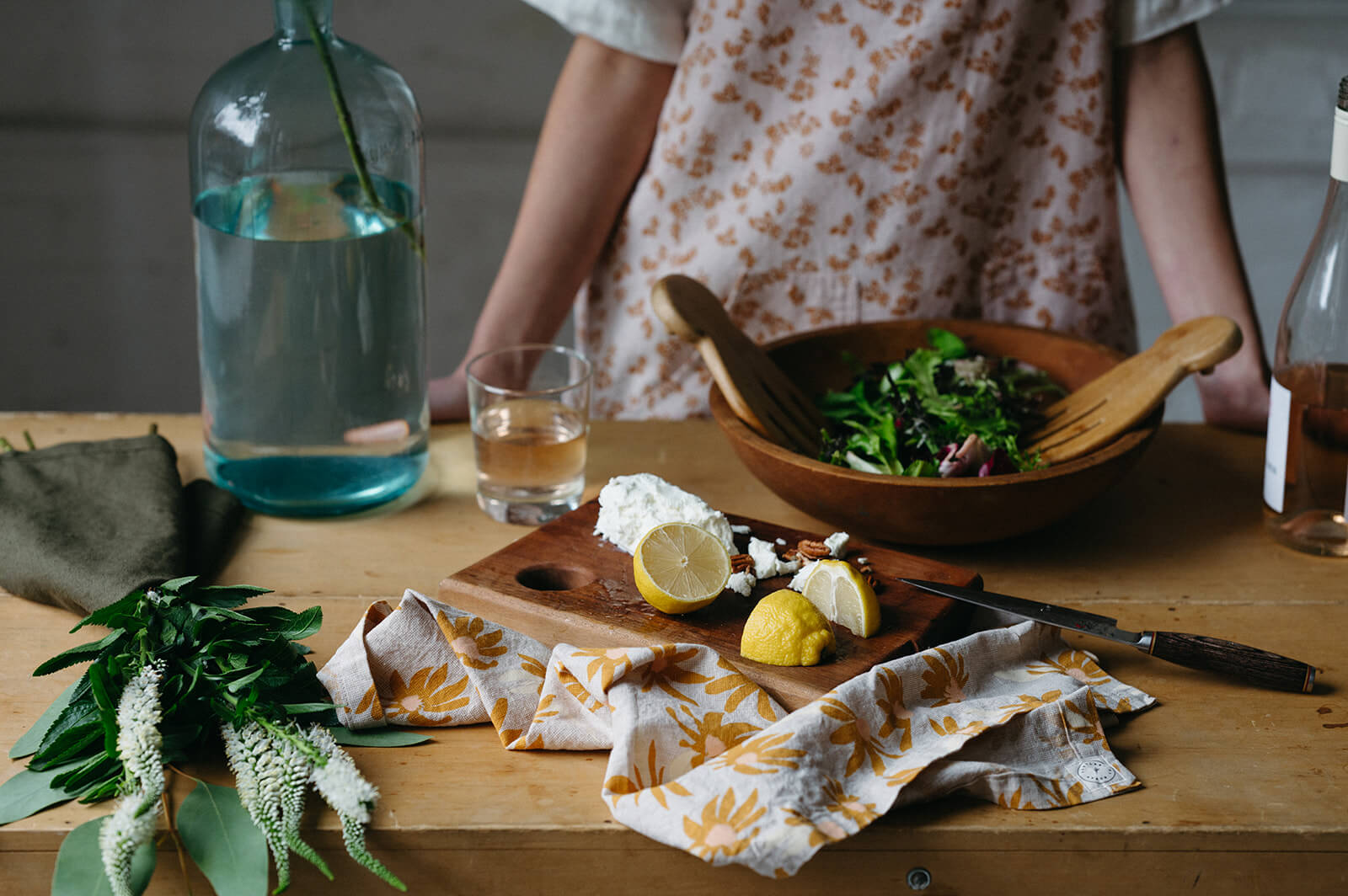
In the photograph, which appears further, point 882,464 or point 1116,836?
point 882,464

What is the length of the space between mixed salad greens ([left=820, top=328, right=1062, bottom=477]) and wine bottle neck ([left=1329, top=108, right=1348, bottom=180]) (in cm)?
33

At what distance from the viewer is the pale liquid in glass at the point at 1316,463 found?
101cm

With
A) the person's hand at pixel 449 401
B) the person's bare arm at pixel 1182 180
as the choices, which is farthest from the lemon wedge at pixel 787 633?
the person's bare arm at pixel 1182 180

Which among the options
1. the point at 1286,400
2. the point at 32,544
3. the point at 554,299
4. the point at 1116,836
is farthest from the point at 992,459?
the point at 32,544

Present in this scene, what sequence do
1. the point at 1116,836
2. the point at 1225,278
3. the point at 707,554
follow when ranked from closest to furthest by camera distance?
1. the point at 1116,836
2. the point at 707,554
3. the point at 1225,278

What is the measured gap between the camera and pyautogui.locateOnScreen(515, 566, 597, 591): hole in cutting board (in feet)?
3.08

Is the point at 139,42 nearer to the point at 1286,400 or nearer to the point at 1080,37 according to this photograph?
the point at 1080,37

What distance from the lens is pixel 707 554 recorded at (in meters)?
0.88

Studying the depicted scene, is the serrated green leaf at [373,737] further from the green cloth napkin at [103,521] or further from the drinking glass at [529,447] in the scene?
the drinking glass at [529,447]

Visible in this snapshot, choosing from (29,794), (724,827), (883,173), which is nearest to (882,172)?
(883,173)

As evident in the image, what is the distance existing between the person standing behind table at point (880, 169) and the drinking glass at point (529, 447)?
286 mm

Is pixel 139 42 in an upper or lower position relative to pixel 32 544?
upper

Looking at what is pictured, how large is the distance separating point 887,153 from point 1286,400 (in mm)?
604

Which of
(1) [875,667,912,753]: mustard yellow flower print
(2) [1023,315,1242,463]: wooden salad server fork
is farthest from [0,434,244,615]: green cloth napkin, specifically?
(2) [1023,315,1242,463]: wooden salad server fork
